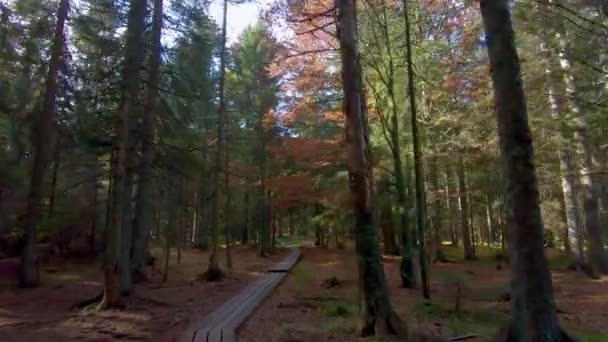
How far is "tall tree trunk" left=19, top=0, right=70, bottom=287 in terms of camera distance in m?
13.0

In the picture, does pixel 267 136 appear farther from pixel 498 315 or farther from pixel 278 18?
pixel 498 315

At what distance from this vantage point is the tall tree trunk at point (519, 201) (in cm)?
471

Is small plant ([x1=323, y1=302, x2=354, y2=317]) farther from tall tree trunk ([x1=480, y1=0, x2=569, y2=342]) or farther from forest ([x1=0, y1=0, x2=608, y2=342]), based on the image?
tall tree trunk ([x1=480, y1=0, x2=569, y2=342])

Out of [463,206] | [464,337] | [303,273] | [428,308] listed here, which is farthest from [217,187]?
[463,206]

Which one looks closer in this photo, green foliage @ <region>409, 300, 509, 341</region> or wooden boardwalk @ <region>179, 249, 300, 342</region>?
wooden boardwalk @ <region>179, 249, 300, 342</region>

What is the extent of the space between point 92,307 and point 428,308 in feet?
23.6

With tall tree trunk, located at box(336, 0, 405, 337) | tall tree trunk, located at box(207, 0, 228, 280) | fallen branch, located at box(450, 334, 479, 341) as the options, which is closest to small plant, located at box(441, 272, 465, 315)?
fallen branch, located at box(450, 334, 479, 341)

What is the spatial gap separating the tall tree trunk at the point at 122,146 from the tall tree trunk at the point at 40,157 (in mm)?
4551

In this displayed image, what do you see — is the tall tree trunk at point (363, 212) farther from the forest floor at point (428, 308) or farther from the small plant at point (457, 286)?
the small plant at point (457, 286)

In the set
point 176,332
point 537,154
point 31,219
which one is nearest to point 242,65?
point 31,219

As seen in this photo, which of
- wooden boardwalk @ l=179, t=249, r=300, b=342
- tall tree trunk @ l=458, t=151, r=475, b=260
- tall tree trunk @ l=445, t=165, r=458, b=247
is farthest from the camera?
tall tree trunk @ l=445, t=165, r=458, b=247

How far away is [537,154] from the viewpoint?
1415 cm

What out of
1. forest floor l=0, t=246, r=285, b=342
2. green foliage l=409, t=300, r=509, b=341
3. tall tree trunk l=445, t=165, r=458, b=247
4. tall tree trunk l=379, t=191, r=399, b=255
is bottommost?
green foliage l=409, t=300, r=509, b=341

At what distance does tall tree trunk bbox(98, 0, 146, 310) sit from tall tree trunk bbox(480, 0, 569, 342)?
25.2 ft
